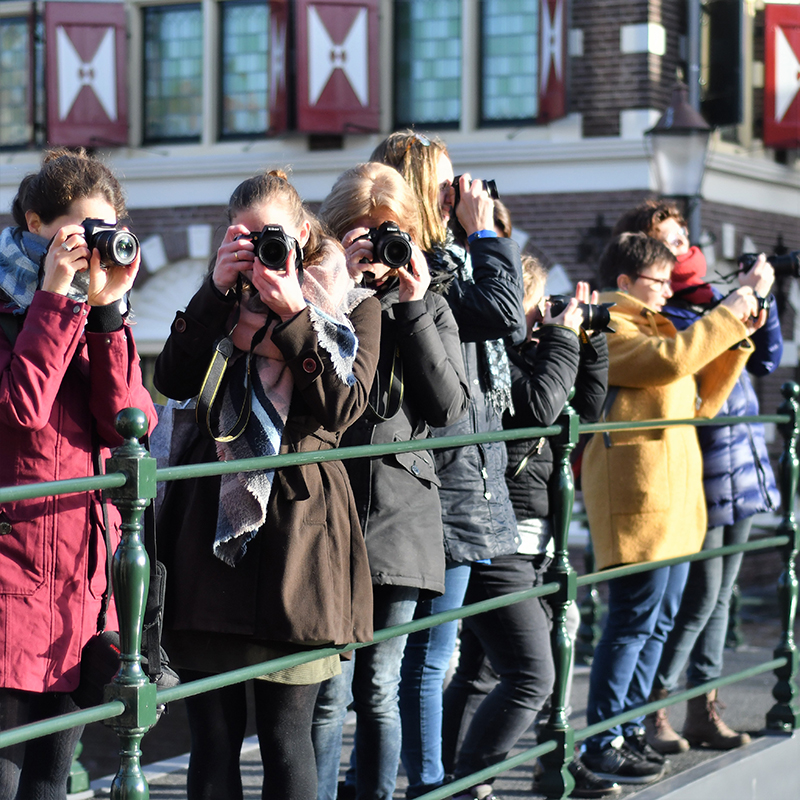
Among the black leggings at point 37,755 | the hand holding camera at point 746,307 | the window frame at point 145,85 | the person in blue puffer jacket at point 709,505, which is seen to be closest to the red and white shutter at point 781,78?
the window frame at point 145,85

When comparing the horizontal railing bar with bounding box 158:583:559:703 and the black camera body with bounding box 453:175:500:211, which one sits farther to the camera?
the black camera body with bounding box 453:175:500:211

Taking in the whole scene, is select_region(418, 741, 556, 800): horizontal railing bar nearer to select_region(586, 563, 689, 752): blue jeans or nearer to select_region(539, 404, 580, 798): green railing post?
select_region(539, 404, 580, 798): green railing post

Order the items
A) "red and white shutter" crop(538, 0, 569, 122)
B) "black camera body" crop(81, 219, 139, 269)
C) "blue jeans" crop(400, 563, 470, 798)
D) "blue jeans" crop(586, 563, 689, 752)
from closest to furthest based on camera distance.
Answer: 1. "black camera body" crop(81, 219, 139, 269)
2. "blue jeans" crop(400, 563, 470, 798)
3. "blue jeans" crop(586, 563, 689, 752)
4. "red and white shutter" crop(538, 0, 569, 122)

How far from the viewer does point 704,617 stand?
434 centimetres

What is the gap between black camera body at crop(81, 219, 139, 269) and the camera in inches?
89.5

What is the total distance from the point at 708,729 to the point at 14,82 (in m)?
10.4

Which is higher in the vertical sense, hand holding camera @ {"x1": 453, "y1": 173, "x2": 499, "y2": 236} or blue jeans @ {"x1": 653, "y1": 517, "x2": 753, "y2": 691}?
hand holding camera @ {"x1": 453, "y1": 173, "x2": 499, "y2": 236}

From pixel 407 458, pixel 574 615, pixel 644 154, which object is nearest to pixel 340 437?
pixel 407 458

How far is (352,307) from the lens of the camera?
2.62 metres

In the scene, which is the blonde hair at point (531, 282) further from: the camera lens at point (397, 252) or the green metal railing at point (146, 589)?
the camera lens at point (397, 252)

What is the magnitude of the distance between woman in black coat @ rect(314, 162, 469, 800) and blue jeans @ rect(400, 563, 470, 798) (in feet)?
0.73

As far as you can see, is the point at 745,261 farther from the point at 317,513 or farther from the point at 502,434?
the point at 317,513

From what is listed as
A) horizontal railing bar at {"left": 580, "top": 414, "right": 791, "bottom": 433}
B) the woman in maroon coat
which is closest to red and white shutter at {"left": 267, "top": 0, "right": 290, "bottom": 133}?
horizontal railing bar at {"left": 580, "top": 414, "right": 791, "bottom": 433}

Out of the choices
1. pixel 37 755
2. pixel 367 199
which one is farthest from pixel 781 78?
pixel 37 755
